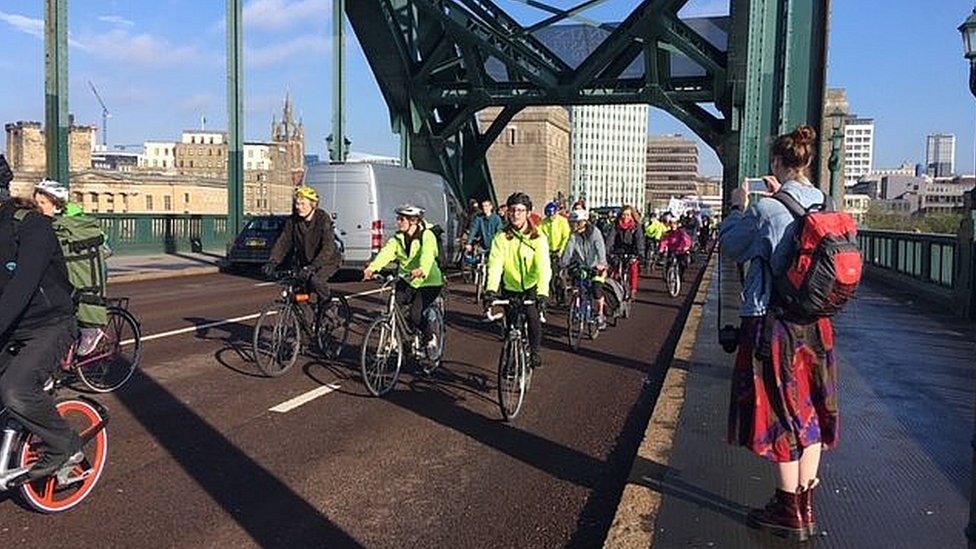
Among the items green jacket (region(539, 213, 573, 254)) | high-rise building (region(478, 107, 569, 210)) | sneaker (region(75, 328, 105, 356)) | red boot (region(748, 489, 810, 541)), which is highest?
high-rise building (region(478, 107, 569, 210))

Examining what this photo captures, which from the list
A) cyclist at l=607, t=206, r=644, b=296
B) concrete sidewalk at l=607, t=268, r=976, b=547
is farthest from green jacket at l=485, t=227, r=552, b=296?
cyclist at l=607, t=206, r=644, b=296

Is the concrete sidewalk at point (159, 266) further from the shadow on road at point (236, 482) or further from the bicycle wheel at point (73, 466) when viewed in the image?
the bicycle wheel at point (73, 466)

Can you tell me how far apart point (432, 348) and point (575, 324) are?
9.66 ft

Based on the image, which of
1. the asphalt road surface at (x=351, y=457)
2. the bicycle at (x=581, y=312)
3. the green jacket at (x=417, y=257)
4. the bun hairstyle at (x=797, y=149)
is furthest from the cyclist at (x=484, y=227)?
the bun hairstyle at (x=797, y=149)

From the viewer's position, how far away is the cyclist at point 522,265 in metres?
7.33

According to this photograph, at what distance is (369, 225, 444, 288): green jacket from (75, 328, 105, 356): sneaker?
234 centimetres

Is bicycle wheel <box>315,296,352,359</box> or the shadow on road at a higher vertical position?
bicycle wheel <box>315,296,352,359</box>

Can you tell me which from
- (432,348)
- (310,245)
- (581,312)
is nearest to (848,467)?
(432,348)

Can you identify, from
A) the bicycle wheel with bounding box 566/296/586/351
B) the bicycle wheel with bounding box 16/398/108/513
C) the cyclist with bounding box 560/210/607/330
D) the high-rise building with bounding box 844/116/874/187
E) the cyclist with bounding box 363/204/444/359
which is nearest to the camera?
the bicycle wheel with bounding box 16/398/108/513

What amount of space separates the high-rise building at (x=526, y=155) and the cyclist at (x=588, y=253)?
1898 inches

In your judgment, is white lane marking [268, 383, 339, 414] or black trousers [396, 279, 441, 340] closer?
white lane marking [268, 383, 339, 414]

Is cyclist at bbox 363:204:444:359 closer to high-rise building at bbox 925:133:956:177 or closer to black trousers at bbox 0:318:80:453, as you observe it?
black trousers at bbox 0:318:80:453

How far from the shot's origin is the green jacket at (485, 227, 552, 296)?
→ 7352 mm

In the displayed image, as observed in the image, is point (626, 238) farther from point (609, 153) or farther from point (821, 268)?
point (609, 153)
